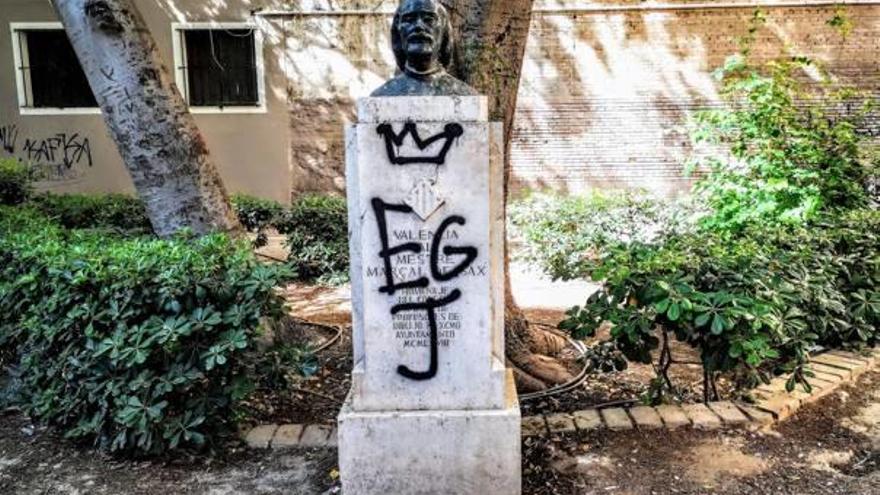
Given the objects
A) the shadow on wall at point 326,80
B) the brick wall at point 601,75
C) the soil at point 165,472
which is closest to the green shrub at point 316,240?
the shadow on wall at point 326,80

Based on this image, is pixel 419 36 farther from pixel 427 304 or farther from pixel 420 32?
pixel 427 304

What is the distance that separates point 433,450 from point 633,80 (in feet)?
33.7

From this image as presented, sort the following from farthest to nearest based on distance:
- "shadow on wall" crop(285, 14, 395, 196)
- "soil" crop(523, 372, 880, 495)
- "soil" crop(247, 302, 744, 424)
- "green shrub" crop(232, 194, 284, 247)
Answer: "shadow on wall" crop(285, 14, 395, 196), "green shrub" crop(232, 194, 284, 247), "soil" crop(247, 302, 744, 424), "soil" crop(523, 372, 880, 495)

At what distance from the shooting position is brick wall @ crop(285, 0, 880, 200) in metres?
11.7

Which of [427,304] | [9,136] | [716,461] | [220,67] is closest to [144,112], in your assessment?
[427,304]

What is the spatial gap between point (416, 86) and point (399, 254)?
0.71 meters

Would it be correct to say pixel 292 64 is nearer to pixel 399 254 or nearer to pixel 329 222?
pixel 329 222

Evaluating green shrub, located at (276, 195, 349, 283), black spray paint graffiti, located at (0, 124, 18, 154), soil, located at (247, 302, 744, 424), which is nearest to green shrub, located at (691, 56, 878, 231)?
soil, located at (247, 302, 744, 424)

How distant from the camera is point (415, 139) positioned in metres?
2.82

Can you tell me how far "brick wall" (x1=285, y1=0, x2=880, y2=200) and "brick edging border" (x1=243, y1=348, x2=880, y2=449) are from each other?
28.0 ft

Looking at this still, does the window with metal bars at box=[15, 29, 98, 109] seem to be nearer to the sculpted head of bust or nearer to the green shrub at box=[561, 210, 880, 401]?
the sculpted head of bust

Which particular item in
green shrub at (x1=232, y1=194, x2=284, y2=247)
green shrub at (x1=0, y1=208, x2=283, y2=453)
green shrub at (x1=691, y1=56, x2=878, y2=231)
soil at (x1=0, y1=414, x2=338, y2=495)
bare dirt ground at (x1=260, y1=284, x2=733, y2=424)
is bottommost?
soil at (x1=0, y1=414, x2=338, y2=495)

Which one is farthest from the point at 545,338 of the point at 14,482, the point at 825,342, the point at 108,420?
the point at 14,482

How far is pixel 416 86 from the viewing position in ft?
9.59
